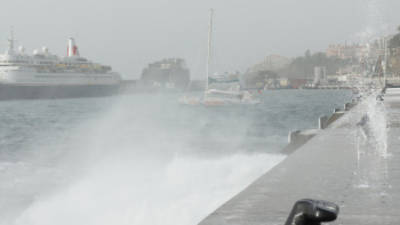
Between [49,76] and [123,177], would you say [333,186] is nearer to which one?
[123,177]

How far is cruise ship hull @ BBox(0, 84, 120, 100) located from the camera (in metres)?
90.4

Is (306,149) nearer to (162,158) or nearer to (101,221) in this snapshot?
(101,221)

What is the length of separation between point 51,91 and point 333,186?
317 ft

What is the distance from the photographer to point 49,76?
9725 cm

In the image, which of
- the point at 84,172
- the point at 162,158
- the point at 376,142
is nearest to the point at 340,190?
the point at 376,142

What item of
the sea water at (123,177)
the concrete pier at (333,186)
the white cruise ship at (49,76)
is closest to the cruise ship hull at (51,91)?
the white cruise ship at (49,76)

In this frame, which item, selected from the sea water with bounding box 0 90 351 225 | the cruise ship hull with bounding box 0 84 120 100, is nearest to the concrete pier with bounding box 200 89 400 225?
the sea water with bounding box 0 90 351 225

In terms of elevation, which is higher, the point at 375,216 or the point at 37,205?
the point at 375,216

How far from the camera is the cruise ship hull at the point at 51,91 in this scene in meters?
90.4

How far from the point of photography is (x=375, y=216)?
406cm

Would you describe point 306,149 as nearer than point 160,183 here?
Yes

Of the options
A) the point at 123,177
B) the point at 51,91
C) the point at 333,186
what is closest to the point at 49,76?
the point at 51,91

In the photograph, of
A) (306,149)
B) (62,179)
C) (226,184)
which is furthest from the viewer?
(62,179)

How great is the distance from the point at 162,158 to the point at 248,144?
627 cm
